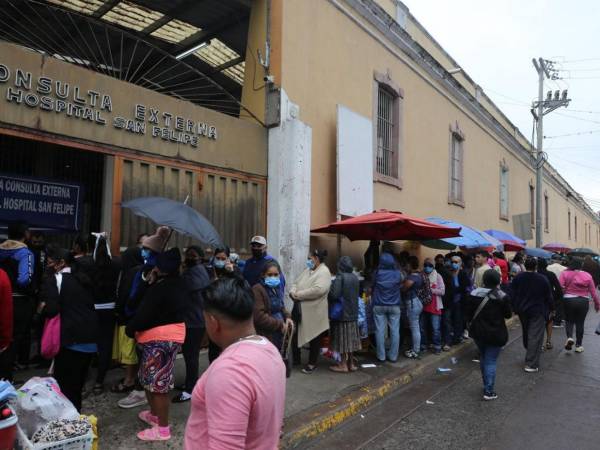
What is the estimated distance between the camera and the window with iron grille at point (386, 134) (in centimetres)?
1143

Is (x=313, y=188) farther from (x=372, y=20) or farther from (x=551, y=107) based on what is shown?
(x=551, y=107)

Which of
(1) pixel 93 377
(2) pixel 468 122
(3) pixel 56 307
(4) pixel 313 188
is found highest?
(2) pixel 468 122

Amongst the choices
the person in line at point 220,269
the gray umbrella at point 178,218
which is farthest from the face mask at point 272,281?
the gray umbrella at point 178,218

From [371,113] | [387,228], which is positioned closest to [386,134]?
[371,113]

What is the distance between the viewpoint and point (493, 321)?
5.80 metres

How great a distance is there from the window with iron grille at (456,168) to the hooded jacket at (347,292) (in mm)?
9838

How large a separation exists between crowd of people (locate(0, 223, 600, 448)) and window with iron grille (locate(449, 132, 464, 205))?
22.6 feet

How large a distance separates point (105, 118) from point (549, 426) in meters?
6.35

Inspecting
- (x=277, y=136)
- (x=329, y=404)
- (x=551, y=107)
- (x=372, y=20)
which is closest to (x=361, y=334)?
(x=329, y=404)

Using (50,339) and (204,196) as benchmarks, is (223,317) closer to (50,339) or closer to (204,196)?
(50,339)

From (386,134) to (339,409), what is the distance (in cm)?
800

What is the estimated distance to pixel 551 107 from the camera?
81.6 feet

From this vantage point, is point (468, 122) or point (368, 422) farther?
point (468, 122)

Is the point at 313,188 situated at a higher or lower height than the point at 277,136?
lower
